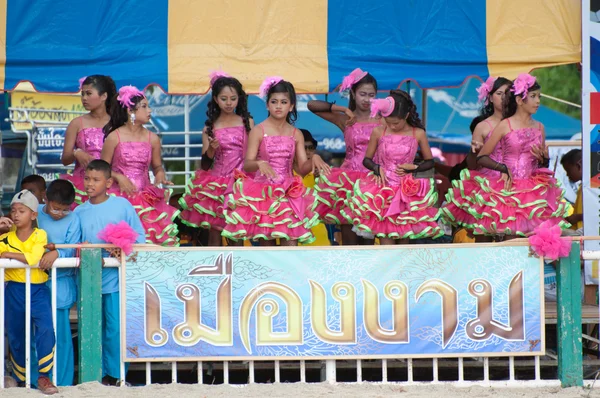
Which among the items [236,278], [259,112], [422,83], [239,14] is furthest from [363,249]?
[259,112]

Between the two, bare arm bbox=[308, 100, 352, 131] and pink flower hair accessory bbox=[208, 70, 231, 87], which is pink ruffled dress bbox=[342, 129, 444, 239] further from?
pink flower hair accessory bbox=[208, 70, 231, 87]

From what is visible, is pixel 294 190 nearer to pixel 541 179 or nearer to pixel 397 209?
pixel 397 209

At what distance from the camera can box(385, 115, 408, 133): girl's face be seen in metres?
6.59

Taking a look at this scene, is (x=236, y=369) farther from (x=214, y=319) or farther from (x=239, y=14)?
(x=239, y=14)

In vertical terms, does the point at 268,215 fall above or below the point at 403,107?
below

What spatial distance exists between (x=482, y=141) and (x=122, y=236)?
2.91m

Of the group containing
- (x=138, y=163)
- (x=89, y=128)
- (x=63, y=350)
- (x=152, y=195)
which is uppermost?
(x=89, y=128)

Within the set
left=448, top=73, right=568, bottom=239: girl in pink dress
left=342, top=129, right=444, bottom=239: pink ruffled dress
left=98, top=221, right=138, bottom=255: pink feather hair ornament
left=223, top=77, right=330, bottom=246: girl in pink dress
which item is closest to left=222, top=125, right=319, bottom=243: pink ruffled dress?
left=223, top=77, right=330, bottom=246: girl in pink dress

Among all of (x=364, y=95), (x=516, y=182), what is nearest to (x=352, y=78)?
(x=364, y=95)

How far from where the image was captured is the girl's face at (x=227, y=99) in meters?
6.82

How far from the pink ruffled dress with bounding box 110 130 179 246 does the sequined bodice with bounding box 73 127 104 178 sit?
303mm

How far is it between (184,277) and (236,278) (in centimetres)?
30

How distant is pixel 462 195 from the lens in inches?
264

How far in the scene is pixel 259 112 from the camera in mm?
11797
